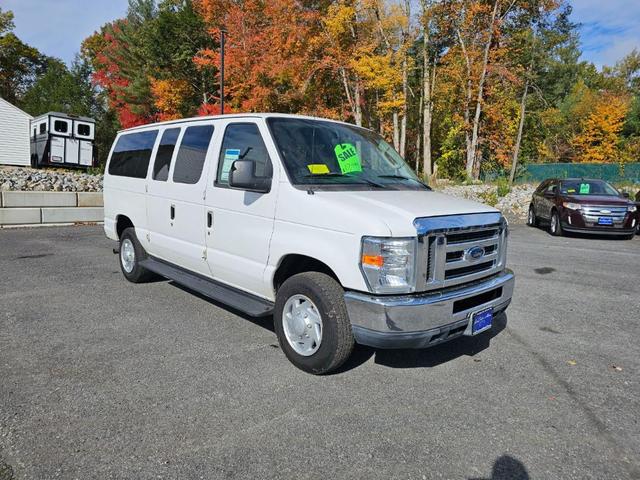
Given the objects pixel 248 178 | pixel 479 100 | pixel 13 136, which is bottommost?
pixel 248 178

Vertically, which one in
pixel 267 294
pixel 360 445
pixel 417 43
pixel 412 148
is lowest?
pixel 360 445

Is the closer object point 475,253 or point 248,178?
point 475,253

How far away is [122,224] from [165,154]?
1.84m

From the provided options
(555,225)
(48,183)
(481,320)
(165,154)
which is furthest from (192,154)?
(555,225)

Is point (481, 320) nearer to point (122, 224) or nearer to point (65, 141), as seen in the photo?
point (122, 224)

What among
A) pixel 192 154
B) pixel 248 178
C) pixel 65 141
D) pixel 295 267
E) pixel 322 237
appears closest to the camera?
pixel 322 237

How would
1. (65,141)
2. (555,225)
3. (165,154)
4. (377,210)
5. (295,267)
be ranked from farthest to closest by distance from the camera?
(65,141)
(555,225)
(165,154)
(295,267)
(377,210)

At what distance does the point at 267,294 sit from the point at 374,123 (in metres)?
32.2

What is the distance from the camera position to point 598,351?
441cm

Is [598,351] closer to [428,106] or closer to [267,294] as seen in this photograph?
[267,294]

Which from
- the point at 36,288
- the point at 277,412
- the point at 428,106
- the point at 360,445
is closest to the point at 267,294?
the point at 277,412

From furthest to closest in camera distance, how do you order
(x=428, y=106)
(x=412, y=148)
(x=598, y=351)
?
(x=412, y=148), (x=428, y=106), (x=598, y=351)

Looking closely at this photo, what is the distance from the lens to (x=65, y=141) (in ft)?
87.8

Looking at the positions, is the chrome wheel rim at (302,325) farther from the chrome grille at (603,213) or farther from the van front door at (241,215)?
the chrome grille at (603,213)
